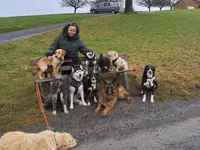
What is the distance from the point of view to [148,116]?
5.47m

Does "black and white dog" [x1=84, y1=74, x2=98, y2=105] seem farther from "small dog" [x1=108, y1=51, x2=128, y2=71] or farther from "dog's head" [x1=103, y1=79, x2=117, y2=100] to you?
"small dog" [x1=108, y1=51, x2=128, y2=71]

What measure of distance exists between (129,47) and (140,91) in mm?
5218

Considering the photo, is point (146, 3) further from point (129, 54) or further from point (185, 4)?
point (129, 54)

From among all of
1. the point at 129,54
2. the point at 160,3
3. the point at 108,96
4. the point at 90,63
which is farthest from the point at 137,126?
the point at 160,3

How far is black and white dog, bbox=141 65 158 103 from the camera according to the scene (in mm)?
5840

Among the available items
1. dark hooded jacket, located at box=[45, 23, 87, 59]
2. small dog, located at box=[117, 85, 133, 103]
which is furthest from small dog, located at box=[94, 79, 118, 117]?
dark hooded jacket, located at box=[45, 23, 87, 59]

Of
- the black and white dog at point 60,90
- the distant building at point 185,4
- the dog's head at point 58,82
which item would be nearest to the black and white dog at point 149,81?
the black and white dog at point 60,90

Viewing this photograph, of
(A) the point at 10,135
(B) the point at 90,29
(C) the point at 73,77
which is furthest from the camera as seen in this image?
(B) the point at 90,29

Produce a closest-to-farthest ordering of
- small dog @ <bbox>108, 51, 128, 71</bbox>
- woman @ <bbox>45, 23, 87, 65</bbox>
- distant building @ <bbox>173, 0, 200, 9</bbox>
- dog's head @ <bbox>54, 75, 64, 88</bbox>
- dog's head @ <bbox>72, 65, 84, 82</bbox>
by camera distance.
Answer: dog's head @ <bbox>54, 75, 64, 88</bbox> < dog's head @ <bbox>72, 65, 84, 82</bbox> < woman @ <bbox>45, 23, 87, 65</bbox> < small dog @ <bbox>108, 51, 128, 71</bbox> < distant building @ <bbox>173, 0, 200, 9</bbox>

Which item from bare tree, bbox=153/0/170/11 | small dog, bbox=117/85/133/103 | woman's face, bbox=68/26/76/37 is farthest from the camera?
bare tree, bbox=153/0/170/11

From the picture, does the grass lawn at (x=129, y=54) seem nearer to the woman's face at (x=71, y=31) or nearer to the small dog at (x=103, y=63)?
the small dog at (x=103, y=63)

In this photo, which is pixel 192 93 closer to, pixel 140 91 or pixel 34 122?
pixel 140 91

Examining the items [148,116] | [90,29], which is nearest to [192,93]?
[148,116]

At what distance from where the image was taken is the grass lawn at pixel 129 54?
5.96 metres
